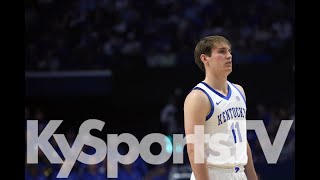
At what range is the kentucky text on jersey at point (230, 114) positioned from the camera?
4445mm

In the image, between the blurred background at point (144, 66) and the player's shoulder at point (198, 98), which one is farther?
the blurred background at point (144, 66)

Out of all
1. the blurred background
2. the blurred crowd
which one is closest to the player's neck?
the blurred background

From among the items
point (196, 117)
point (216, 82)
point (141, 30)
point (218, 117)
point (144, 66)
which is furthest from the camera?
point (141, 30)

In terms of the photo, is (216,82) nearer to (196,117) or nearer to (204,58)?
(204,58)

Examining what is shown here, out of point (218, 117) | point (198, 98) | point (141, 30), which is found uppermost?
point (141, 30)

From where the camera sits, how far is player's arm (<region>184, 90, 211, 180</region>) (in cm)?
414

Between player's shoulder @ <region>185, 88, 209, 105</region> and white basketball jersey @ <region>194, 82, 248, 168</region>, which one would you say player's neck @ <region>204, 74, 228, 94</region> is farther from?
player's shoulder @ <region>185, 88, 209, 105</region>

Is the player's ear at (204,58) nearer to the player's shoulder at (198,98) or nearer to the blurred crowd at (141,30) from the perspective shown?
the player's shoulder at (198,98)

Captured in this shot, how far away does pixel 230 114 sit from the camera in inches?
177

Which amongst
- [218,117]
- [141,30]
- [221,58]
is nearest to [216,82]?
[221,58]

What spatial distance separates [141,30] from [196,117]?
4.86m

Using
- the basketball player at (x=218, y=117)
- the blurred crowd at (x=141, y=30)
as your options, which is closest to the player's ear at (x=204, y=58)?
the basketball player at (x=218, y=117)

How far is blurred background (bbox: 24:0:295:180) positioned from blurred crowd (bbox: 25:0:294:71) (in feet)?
0.05

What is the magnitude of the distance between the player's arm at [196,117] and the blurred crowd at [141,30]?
385 centimetres
